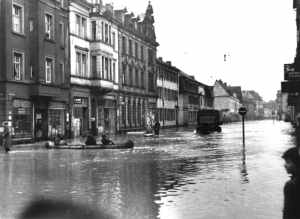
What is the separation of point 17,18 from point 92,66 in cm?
1417

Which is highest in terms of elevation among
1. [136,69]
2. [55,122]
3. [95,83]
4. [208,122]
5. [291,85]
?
[136,69]

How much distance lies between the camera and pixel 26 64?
118 ft

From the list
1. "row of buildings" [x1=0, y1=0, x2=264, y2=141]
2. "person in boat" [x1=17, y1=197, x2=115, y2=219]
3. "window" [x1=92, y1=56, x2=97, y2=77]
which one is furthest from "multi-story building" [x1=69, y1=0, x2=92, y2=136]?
"person in boat" [x1=17, y1=197, x2=115, y2=219]

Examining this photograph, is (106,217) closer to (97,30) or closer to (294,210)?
(294,210)

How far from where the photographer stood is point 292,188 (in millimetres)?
11438

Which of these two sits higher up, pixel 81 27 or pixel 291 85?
pixel 81 27

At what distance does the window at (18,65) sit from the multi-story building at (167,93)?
132 feet

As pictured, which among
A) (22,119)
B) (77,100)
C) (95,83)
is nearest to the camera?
(22,119)

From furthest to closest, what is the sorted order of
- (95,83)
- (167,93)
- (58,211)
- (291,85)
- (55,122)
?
(167,93) → (95,83) → (55,122) → (291,85) → (58,211)

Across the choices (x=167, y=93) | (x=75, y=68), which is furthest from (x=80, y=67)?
(x=167, y=93)

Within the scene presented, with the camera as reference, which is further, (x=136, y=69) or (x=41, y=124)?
(x=136, y=69)

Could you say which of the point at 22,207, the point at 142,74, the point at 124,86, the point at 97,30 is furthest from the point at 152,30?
the point at 22,207

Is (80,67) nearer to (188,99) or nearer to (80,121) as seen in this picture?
(80,121)

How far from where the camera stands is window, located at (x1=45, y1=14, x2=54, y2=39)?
39281 millimetres
